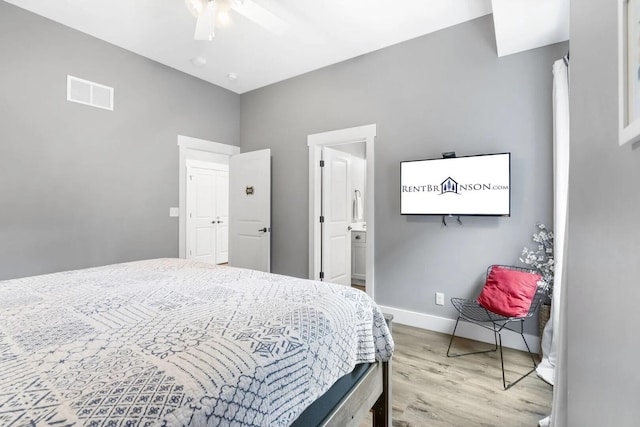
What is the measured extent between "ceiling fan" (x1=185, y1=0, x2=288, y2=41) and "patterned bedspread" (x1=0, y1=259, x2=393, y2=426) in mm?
1812

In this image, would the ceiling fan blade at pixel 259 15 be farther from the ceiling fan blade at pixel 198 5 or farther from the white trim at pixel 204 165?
the white trim at pixel 204 165

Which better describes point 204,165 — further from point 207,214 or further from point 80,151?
point 80,151

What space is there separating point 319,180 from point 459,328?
7.22 feet

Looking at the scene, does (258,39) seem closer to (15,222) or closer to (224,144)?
(224,144)

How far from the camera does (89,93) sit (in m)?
2.96

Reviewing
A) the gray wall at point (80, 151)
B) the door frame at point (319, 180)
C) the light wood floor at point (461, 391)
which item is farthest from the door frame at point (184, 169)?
the light wood floor at point (461, 391)

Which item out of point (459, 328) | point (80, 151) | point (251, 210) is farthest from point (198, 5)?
point (459, 328)

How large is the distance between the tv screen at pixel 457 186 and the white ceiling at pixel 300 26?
3.17ft

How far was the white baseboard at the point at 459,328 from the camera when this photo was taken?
2510 mm

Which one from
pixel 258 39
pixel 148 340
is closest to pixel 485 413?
pixel 148 340

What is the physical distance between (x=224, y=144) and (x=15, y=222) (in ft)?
7.67

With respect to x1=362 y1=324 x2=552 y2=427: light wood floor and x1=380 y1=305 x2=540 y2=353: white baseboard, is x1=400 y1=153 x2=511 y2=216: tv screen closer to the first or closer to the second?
x1=380 y1=305 x2=540 y2=353: white baseboard

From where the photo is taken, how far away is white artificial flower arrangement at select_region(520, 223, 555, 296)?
7.66 feet

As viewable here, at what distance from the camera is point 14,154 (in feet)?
8.33
